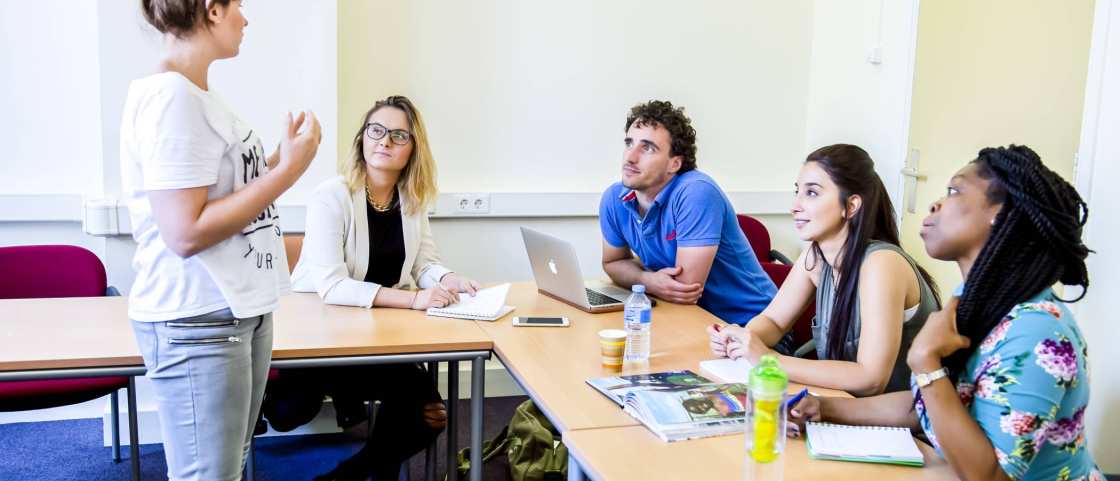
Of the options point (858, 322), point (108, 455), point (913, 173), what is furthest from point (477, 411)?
point (913, 173)

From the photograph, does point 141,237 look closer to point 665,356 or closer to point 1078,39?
point 665,356

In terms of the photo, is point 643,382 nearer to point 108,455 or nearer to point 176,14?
point 176,14

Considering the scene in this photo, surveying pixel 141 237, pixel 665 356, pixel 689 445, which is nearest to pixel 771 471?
pixel 689 445

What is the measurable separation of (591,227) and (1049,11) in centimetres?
211

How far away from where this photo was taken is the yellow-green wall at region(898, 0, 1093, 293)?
350cm

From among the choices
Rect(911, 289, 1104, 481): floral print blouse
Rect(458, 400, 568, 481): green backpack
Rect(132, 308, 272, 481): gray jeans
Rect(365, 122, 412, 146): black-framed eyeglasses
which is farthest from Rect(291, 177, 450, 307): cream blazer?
Rect(911, 289, 1104, 481): floral print blouse

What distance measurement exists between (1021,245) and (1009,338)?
0.53ft

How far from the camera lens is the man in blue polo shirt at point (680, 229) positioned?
2.85 m

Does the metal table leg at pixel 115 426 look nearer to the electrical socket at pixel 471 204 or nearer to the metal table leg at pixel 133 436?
the metal table leg at pixel 133 436

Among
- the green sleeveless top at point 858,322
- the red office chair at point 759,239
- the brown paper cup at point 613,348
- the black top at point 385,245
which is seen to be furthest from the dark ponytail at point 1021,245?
the red office chair at point 759,239

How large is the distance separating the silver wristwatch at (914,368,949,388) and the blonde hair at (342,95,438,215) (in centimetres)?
177

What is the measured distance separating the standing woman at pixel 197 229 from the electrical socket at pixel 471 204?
7.00ft

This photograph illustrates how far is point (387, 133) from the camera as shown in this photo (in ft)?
9.08

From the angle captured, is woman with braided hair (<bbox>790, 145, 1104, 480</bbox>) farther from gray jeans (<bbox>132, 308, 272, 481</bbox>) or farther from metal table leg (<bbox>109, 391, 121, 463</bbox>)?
metal table leg (<bbox>109, 391, 121, 463</bbox>)
